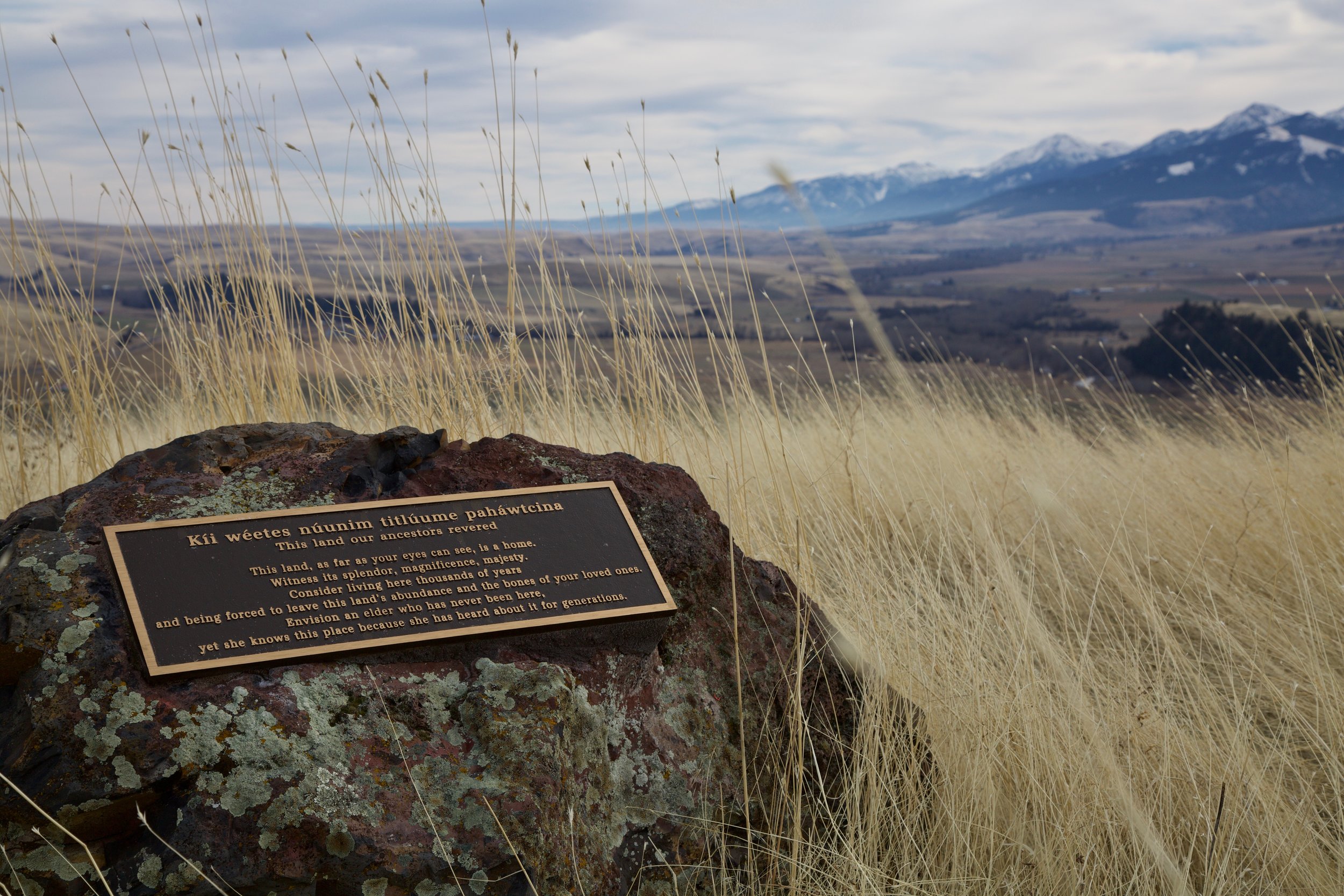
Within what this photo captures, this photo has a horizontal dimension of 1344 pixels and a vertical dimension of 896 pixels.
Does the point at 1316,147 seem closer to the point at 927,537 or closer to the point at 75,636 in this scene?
the point at 927,537

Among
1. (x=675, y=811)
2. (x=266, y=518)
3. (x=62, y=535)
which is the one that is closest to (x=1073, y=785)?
(x=675, y=811)

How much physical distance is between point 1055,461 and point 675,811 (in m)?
4.82

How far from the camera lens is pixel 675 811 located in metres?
2.08

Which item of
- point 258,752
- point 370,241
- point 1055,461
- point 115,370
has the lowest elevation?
point 1055,461

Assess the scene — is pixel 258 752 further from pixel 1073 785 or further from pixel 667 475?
pixel 1073 785

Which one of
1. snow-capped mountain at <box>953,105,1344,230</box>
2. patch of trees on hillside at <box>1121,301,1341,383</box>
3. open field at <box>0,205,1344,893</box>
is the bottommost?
patch of trees on hillside at <box>1121,301,1341,383</box>

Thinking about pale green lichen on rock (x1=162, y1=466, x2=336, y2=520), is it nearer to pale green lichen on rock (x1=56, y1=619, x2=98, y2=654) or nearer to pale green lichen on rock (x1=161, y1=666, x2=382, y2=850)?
pale green lichen on rock (x1=56, y1=619, x2=98, y2=654)

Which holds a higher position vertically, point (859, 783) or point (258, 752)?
point (258, 752)

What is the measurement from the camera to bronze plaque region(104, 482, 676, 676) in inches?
72.7

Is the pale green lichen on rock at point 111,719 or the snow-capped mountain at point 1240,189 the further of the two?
the snow-capped mountain at point 1240,189

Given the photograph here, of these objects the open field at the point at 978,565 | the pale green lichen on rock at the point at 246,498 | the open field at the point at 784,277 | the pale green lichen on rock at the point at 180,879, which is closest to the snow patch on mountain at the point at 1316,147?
the open field at the point at 784,277

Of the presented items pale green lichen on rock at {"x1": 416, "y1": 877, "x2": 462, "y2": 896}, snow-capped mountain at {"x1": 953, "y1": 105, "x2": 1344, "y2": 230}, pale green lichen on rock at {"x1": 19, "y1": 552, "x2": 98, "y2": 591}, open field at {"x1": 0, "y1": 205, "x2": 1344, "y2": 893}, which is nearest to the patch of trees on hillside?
open field at {"x1": 0, "y1": 205, "x2": 1344, "y2": 893}

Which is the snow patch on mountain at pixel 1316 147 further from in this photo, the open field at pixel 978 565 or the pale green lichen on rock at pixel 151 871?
the pale green lichen on rock at pixel 151 871

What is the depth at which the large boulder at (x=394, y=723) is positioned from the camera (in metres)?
1.63
